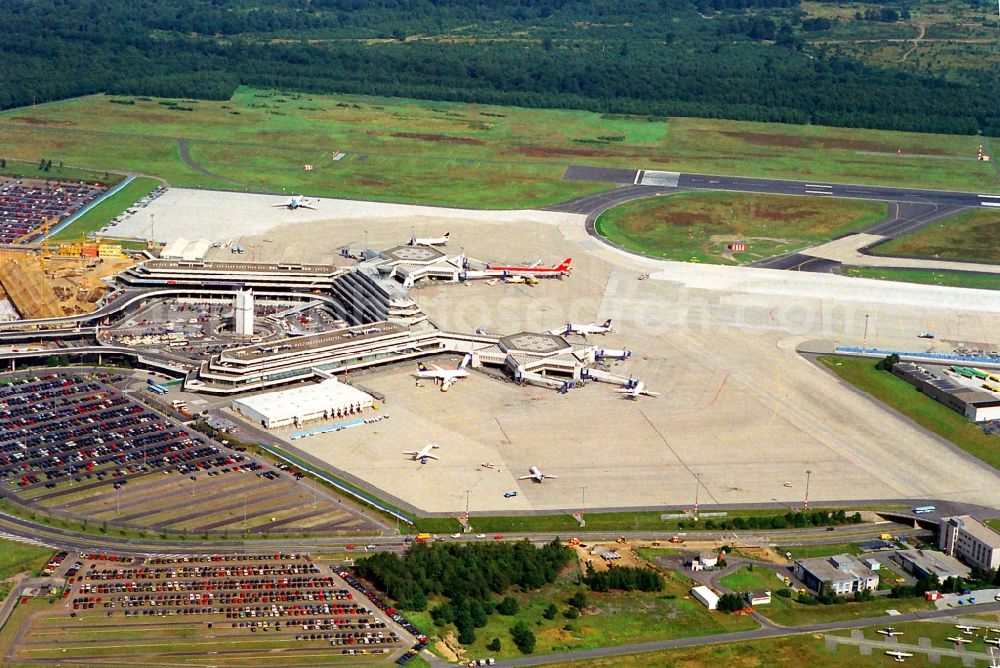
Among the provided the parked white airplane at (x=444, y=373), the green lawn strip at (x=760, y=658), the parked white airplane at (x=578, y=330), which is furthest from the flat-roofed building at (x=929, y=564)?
the parked white airplane at (x=578, y=330)

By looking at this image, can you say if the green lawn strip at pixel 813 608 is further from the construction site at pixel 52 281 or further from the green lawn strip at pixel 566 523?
the construction site at pixel 52 281

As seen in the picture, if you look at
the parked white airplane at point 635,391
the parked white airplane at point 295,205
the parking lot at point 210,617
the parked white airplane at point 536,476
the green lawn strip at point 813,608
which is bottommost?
the green lawn strip at point 813,608

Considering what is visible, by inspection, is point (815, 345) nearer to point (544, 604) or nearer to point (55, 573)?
point (544, 604)

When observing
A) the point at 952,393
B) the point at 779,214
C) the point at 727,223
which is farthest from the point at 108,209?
the point at 952,393

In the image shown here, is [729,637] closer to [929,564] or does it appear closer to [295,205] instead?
[929,564]

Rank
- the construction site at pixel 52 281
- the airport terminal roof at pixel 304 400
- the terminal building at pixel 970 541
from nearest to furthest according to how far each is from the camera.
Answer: the terminal building at pixel 970 541 → the airport terminal roof at pixel 304 400 → the construction site at pixel 52 281

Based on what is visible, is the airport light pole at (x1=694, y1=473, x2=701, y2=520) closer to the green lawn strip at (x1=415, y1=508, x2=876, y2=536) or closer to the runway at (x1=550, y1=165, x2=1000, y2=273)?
the green lawn strip at (x1=415, y1=508, x2=876, y2=536)

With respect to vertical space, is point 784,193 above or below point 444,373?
above
